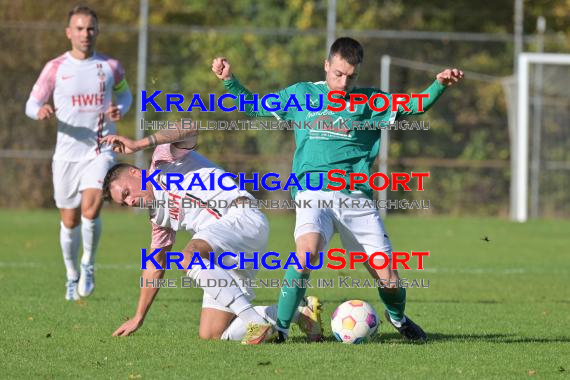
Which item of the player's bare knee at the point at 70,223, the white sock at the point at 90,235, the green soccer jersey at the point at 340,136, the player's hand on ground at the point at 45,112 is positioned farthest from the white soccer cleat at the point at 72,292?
the green soccer jersey at the point at 340,136

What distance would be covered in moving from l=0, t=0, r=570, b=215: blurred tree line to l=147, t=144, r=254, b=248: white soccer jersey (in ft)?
44.9

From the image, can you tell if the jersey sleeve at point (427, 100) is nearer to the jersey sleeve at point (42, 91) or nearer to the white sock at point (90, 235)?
the white sock at point (90, 235)

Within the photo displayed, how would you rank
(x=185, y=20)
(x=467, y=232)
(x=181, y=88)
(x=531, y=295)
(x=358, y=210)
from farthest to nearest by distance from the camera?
1. (x=185, y=20)
2. (x=181, y=88)
3. (x=467, y=232)
4. (x=531, y=295)
5. (x=358, y=210)

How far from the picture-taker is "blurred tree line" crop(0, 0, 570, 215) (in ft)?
68.2

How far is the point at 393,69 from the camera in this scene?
21734 mm

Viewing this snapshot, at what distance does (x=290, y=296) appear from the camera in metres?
6.73

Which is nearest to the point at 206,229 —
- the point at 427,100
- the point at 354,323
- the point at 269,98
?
the point at 269,98

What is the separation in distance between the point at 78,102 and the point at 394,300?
398 centimetres

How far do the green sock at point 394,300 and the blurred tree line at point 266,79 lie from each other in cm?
1401

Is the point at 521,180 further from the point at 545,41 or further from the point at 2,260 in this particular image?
the point at 2,260

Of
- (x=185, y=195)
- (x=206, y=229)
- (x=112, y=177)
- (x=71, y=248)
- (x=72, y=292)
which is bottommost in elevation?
(x=72, y=292)

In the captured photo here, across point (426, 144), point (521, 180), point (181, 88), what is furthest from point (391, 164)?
point (181, 88)

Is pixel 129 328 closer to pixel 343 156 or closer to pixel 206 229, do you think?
pixel 206 229

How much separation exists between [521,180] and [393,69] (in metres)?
3.37
